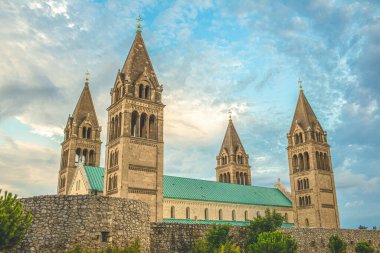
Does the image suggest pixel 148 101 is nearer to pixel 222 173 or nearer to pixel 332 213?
pixel 222 173

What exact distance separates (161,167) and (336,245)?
22928 millimetres

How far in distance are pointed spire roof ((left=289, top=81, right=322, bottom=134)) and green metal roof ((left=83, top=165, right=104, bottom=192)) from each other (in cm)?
3788

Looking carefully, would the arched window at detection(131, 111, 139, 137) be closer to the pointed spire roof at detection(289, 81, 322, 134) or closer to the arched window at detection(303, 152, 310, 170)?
the pointed spire roof at detection(289, 81, 322, 134)

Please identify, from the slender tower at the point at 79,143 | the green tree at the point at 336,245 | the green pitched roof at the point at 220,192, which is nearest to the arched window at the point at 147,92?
the green pitched roof at the point at 220,192

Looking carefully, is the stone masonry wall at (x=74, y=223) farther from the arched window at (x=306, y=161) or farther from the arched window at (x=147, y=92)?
the arched window at (x=306, y=161)

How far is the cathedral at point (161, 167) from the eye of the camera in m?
45.6

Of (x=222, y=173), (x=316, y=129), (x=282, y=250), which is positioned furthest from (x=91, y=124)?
(x=282, y=250)

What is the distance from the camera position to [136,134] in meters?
47.5

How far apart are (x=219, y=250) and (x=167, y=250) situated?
2.42 meters

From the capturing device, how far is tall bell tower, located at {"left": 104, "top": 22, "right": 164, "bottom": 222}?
44.3m

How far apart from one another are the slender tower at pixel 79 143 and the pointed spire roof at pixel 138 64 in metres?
17.3

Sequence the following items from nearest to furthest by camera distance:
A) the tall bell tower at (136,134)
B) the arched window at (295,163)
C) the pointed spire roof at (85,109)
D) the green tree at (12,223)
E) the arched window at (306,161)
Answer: the green tree at (12,223) → the tall bell tower at (136,134) → the pointed spire roof at (85,109) → the arched window at (306,161) → the arched window at (295,163)

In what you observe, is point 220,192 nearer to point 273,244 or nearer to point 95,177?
point 95,177

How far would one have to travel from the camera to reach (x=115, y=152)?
46844 mm
